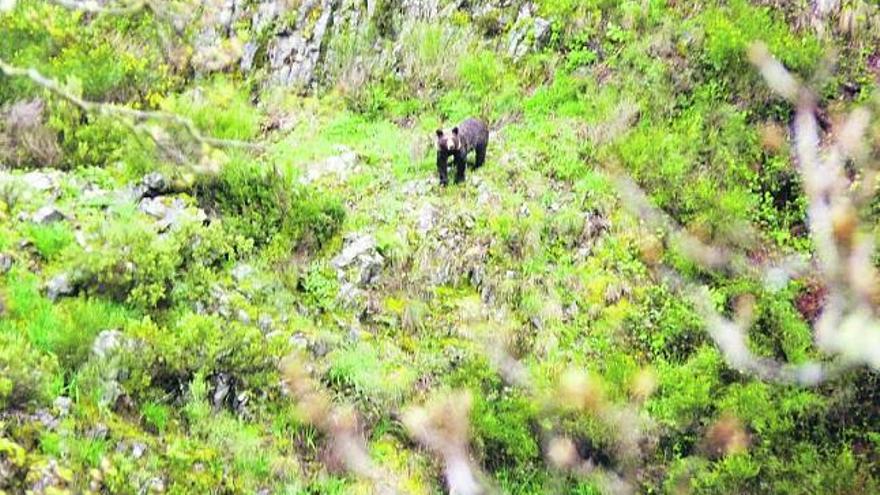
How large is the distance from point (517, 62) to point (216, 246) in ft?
17.3

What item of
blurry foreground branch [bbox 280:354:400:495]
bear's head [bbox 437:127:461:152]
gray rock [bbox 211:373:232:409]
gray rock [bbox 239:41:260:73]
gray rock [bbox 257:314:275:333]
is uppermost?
bear's head [bbox 437:127:461:152]

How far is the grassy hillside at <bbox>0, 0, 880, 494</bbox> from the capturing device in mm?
5453

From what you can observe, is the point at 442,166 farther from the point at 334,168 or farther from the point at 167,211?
the point at 167,211

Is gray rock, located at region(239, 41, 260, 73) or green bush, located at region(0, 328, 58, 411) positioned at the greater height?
gray rock, located at region(239, 41, 260, 73)

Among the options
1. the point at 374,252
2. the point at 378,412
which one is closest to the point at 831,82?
the point at 374,252

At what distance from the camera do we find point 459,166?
8.53 metres

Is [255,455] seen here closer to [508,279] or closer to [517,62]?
[508,279]

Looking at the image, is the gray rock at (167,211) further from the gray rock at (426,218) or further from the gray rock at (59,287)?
the gray rock at (426,218)

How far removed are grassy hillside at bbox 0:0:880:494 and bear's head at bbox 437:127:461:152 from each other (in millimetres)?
495

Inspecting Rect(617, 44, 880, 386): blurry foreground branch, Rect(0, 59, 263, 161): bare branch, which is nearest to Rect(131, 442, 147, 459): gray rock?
Rect(0, 59, 263, 161): bare branch

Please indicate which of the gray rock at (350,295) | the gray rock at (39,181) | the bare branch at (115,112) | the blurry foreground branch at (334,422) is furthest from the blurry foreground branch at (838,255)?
the gray rock at (39,181)

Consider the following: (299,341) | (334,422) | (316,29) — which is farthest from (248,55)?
(334,422)

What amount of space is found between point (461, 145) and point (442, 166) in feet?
1.03

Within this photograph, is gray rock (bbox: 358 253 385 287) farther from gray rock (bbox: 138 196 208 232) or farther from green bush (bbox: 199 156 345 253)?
gray rock (bbox: 138 196 208 232)
